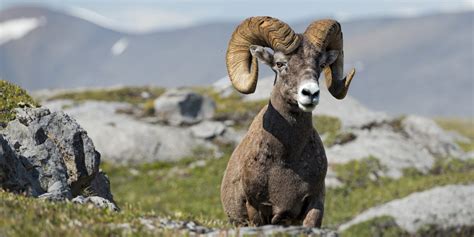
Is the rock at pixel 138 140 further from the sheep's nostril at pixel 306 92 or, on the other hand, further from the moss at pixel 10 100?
the sheep's nostril at pixel 306 92

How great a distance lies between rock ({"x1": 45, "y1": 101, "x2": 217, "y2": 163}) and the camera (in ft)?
150

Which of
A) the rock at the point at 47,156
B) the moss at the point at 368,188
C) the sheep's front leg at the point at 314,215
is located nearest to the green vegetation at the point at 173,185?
the moss at the point at 368,188

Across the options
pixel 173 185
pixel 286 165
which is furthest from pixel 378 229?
pixel 286 165

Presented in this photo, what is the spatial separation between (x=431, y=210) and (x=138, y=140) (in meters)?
21.8

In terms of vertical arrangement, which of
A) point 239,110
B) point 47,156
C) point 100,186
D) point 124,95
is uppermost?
point 47,156

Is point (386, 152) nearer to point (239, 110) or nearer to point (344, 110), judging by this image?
point (344, 110)

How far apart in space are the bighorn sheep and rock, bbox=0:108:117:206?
3718mm

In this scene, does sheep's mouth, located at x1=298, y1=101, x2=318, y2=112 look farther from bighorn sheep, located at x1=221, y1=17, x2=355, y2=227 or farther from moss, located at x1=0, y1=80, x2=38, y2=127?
moss, located at x1=0, y1=80, x2=38, y2=127

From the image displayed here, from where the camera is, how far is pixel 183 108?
2101 inches

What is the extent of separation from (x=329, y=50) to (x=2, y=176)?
7.30m

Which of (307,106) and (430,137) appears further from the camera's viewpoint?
(430,137)

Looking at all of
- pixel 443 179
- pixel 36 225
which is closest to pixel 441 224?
pixel 443 179

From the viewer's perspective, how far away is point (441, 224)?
29.9 metres

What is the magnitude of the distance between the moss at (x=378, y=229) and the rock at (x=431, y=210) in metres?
0.32
